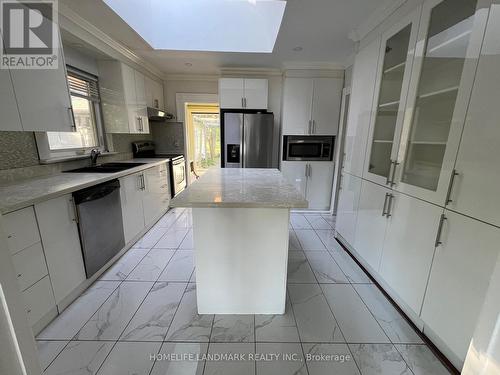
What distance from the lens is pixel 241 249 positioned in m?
1.55

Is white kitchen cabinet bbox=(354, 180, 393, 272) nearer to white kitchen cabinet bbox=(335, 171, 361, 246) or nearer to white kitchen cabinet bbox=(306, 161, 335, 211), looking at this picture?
white kitchen cabinet bbox=(335, 171, 361, 246)

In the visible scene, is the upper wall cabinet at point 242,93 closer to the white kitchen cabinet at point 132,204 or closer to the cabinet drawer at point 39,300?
the white kitchen cabinet at point 132,204

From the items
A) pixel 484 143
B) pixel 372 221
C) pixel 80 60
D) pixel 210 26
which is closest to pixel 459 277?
pixel 484 143

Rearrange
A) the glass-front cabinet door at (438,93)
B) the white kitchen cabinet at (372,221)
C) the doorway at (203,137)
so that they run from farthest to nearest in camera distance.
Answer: the doorway at (203,137) → the white kitchen cabinet at (372,221) → the glass-front cabinet door at (438,93)

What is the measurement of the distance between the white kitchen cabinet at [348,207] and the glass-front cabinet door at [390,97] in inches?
10.2

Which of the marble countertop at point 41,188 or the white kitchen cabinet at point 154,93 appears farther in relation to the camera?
the white kitchen cabinet at point 154,93

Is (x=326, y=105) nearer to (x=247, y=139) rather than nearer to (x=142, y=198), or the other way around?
(x=247, y=139)

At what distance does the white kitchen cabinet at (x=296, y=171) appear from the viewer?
3764 millimetres

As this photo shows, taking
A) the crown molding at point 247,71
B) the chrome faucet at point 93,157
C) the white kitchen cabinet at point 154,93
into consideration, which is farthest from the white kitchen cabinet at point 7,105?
the crown molding at point 247,71

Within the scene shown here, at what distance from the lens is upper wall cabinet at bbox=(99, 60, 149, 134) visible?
2.89 meters

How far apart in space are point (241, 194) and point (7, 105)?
5.80 feet

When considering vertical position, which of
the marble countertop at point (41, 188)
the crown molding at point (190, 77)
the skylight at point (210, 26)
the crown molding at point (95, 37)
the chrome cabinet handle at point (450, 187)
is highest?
the skylight at point (210, 26)

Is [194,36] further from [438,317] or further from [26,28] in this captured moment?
[438,317]

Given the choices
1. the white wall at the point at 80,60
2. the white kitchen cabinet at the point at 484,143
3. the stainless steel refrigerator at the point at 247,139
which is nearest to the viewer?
the white kitchen cabinet at the point at 484,143
